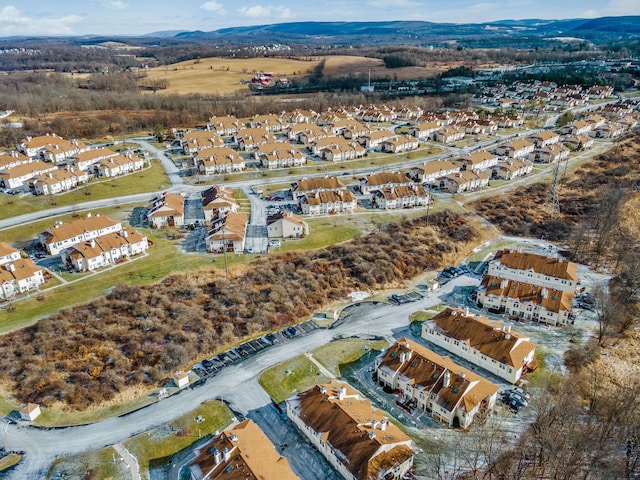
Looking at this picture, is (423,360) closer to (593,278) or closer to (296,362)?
(296,362)

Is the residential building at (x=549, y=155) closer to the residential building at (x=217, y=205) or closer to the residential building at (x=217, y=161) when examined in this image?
the residential building at (x=217, y=161)

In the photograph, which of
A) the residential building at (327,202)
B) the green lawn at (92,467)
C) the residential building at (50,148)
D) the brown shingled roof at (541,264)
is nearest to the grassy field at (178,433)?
the green lawn at (92,467)

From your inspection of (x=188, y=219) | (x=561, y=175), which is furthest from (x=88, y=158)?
(x=561, y=175)

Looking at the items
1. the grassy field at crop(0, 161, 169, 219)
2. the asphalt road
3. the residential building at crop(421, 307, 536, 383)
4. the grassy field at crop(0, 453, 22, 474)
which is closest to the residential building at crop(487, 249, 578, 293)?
the residential building at crop(421, 307, 536, 383)

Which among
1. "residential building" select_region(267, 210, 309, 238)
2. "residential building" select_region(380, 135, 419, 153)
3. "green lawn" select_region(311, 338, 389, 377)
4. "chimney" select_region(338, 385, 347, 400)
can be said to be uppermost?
"residential building" select_region(380, 135, 419, 153)

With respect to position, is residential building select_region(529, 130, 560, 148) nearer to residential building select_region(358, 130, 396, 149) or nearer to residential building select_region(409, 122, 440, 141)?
residential building select_region(409, 122, 440, 141)

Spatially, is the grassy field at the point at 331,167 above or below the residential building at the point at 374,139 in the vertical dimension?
below
